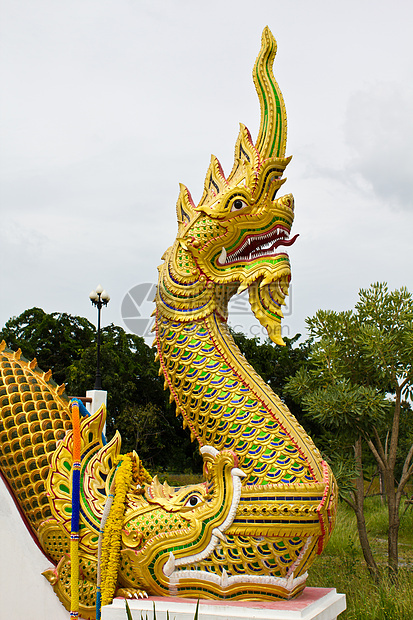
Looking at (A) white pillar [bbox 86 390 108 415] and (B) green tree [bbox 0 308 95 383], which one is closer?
(A) white pillar [bbox 86 390 108 415]

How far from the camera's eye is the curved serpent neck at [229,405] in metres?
3.46

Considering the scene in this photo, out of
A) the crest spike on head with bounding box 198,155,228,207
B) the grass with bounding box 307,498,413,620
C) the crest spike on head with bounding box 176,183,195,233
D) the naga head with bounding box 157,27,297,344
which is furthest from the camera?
the grass with bounding box 307,498,413,620

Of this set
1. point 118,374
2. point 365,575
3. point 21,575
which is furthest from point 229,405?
point 118,374

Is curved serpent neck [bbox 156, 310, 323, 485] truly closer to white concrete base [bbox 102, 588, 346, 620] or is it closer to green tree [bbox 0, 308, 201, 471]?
white concrete base [bbox 102, 588, 346, 620]

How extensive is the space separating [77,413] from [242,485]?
3.88 feet

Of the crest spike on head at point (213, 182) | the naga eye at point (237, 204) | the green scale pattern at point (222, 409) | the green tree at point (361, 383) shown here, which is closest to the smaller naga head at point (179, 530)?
the green scale pattern at point (222, 409)

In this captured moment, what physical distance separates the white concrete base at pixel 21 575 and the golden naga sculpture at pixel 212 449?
10 centimetres

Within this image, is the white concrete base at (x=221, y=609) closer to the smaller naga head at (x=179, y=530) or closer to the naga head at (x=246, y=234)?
the smaller naga head at (x=179, y=530)

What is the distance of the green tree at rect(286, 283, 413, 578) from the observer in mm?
6230

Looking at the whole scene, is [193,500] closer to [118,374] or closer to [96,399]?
[96,399]

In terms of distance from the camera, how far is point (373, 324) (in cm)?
694

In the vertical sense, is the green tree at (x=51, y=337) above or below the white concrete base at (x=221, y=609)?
above

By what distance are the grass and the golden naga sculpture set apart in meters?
1.48

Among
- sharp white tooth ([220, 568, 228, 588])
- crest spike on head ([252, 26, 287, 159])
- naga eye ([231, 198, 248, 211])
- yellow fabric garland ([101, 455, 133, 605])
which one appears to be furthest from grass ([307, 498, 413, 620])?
crest spike on head ([252, 26, 287, 159])
